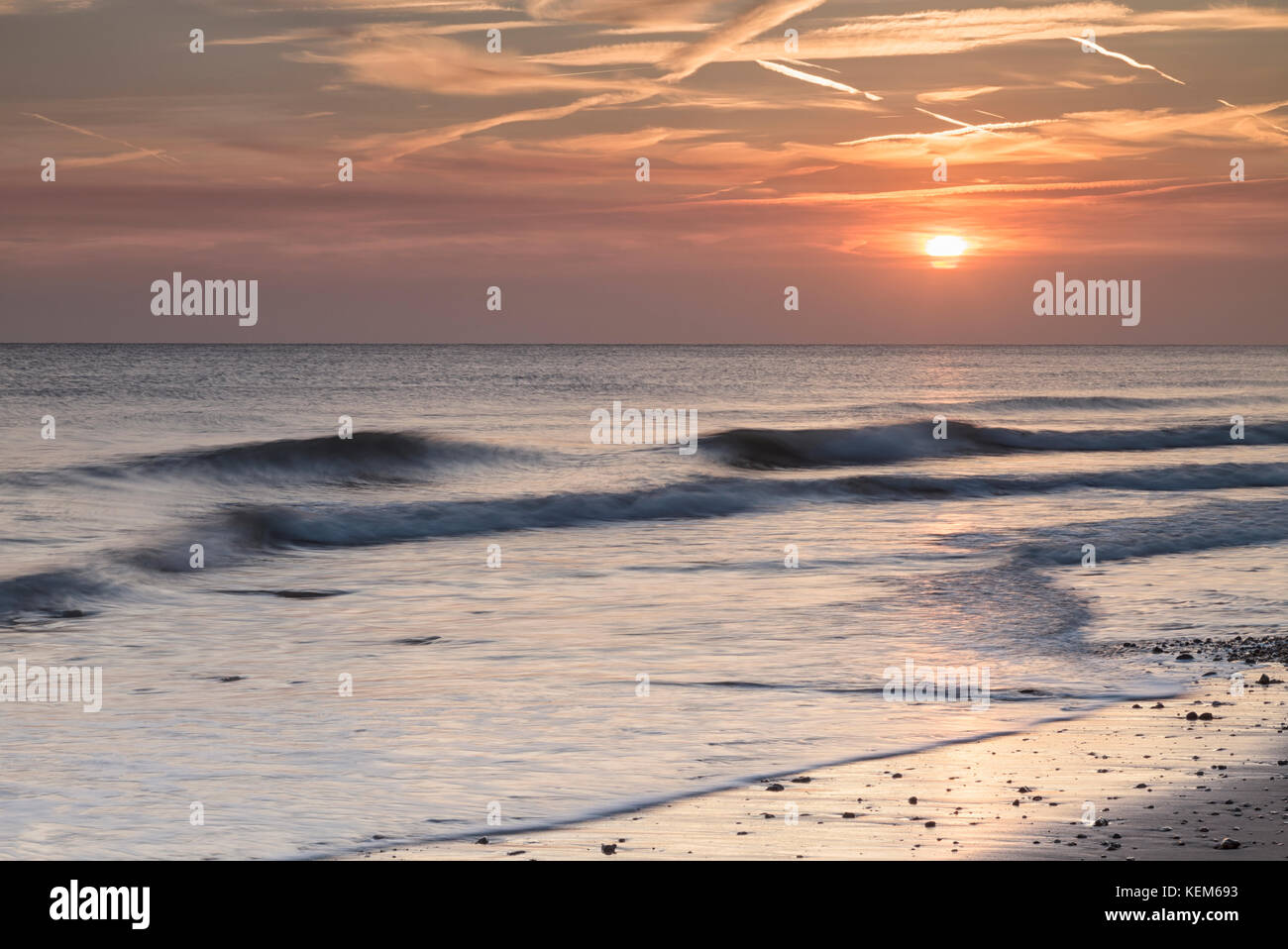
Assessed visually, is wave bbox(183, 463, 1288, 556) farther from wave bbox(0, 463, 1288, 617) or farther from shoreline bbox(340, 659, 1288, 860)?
shoreline bbox(340, 659, 1288, 860)

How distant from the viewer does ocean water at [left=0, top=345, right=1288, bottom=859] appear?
7.69 meters

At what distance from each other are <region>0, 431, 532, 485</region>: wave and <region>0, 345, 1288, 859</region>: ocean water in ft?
0.56

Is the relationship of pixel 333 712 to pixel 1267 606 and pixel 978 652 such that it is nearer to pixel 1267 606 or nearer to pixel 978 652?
pixel 978 652

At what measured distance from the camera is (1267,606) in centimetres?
1416

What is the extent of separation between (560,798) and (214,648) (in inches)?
233

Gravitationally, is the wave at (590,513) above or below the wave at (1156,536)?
above

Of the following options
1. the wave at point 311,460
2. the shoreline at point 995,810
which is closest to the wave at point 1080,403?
the wave at point 311,460

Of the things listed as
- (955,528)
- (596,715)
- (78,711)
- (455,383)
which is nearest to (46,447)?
(955,528)

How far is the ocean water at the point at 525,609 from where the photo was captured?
7.69 metres

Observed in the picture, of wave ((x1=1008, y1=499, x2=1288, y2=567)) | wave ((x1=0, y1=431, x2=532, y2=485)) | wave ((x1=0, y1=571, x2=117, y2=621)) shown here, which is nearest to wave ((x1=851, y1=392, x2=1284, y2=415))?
wave ((x1=0, y1=431, x2=532, y2=485))

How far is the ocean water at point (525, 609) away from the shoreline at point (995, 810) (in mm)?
388

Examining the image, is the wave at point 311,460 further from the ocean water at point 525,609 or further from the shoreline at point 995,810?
the shoreline at point 995,810

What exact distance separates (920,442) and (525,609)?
34.0 meters

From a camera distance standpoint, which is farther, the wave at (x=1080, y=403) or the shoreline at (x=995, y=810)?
the wave at (x=1080, y=403)
